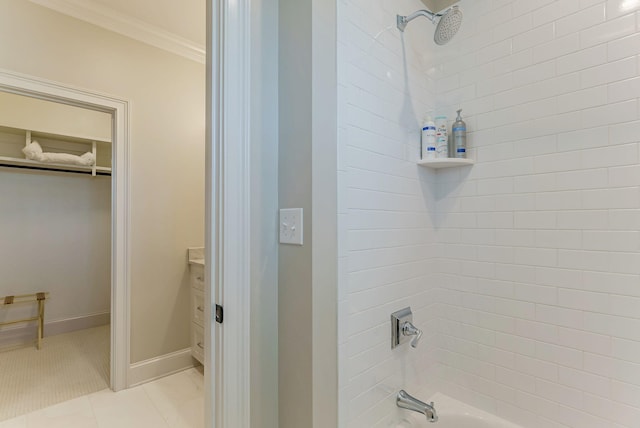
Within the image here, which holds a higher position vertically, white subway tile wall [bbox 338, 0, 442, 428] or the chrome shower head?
the chrome shower head

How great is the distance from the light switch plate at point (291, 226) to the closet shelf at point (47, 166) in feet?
10.7

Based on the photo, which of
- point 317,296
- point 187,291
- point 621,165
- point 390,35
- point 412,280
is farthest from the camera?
point 187,291

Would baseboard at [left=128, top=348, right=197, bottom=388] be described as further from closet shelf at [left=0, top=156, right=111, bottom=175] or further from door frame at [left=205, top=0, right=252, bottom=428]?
closet shelf at [left=0, top=156, right=111, bottom=175]

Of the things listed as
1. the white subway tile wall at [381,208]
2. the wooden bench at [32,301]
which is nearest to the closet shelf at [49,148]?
the wooden bench at [32,301]

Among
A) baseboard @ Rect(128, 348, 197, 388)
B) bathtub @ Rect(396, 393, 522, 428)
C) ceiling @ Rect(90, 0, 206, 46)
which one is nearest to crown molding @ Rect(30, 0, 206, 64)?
ceiling @ Rect(90, 0, 206, 46)

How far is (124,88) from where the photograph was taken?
6.98ft

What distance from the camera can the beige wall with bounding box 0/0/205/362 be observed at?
6.10 feet

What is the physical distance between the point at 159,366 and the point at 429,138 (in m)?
2.54

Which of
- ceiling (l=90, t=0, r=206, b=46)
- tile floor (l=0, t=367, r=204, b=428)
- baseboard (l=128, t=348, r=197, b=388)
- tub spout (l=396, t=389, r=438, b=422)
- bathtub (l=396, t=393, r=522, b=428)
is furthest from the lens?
baseboard (l=128, t=348, r=197, b=388)

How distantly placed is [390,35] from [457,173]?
76 centimetres

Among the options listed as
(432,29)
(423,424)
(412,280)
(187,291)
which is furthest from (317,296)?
(187,291)

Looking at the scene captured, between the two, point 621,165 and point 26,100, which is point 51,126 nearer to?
point 26,100

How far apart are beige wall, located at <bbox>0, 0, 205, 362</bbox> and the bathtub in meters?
1.91

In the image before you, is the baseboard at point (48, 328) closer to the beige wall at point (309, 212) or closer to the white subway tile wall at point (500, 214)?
the beige wall at point (309, 212)
